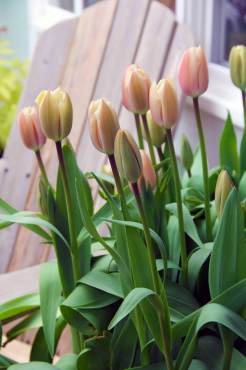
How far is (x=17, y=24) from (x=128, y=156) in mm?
2529

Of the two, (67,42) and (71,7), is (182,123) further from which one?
(71,7)

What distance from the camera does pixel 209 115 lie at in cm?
195

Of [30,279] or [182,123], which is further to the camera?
[182,123]

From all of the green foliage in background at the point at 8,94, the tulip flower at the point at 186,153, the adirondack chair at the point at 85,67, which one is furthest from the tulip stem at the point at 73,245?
the green foliage in background at the point at 8,94

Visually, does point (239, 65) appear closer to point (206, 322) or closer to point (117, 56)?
point (206, 322)

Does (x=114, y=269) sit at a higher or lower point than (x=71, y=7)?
lower

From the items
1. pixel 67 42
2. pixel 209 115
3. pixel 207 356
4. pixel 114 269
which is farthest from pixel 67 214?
pixel 67 42

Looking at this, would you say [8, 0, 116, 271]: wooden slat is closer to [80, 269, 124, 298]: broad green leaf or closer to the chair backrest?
the chair backrest

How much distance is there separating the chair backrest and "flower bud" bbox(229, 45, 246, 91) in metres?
0.90

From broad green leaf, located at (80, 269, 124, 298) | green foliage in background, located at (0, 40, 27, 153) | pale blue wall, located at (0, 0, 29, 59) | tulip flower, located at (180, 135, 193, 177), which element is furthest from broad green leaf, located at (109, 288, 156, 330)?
pale blue wall, located at (0, 0, 29, 59)

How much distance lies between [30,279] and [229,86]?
2.58 ft

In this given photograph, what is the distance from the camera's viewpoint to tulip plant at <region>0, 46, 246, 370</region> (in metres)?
0.77

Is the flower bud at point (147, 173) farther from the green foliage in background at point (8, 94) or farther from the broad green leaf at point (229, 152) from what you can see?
the green foliage in background at point (8, 94)

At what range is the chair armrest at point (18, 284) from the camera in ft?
4.26
